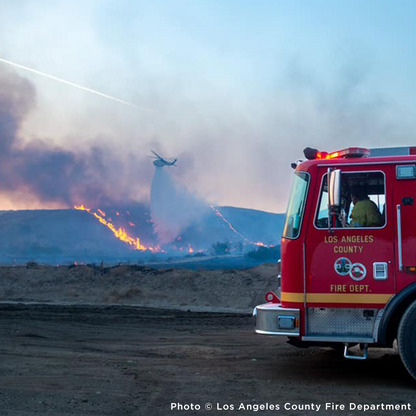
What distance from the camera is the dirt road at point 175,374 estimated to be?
7434mm

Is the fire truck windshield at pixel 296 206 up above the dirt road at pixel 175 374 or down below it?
above

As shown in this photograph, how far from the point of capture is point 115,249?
130m

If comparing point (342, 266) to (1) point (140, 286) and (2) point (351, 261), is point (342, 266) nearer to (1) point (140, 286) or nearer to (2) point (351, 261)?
(2) point (351, 261)

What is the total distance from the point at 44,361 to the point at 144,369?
189cm

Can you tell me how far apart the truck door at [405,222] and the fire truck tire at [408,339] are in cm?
40

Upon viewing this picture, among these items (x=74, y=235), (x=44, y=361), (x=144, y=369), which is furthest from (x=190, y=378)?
(x=74, y=235)

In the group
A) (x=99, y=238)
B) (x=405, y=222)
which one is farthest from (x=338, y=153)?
(x=99, y=238)

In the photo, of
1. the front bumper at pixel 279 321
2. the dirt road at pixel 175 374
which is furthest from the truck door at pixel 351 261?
the dirt road at pixel 175 374

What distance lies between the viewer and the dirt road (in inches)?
293

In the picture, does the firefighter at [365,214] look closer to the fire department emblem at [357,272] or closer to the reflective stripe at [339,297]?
the fire department emblem at [357,272]

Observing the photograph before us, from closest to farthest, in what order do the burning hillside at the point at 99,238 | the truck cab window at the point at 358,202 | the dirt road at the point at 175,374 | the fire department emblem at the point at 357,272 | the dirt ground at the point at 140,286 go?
the dirt road at the point at 175,374, the fire department emblem at the point at 357,272, the truck cab window at the point at 358,202, the dirt ground at the point at 140,286, the burning hillside at the point at 99,238

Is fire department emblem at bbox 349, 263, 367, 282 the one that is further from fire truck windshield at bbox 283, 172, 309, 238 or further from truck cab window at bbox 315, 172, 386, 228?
fire truck windshield at bbox 283, 172, 309, 238

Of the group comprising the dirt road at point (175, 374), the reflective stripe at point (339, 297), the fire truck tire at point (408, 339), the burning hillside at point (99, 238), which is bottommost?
the dirt road at point (175, 374)

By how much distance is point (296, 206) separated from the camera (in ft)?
28.8
